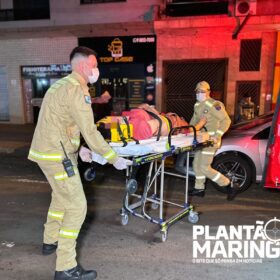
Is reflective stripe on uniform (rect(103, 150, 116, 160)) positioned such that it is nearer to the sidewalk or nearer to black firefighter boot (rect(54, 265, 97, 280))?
black firefighter boot (rect(54, 265, 97, 280))

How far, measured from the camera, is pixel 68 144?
296cm

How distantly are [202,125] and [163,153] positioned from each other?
1.53 meters

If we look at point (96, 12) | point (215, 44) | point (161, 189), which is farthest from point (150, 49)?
point (161, 189)

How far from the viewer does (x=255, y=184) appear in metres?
6.00

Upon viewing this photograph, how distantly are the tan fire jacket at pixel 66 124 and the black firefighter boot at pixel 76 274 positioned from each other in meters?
1.04

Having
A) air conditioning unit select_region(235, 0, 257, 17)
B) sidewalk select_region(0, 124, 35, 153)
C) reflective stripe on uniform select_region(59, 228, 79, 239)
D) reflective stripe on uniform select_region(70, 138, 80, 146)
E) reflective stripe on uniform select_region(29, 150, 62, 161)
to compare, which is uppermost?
air conditioning unit select_region(235, 0, 257, 17)

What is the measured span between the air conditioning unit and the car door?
23.5 ft

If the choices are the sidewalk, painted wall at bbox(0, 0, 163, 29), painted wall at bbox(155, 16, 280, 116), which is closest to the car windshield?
painted wall at bbox(155, 16, 280, 116)

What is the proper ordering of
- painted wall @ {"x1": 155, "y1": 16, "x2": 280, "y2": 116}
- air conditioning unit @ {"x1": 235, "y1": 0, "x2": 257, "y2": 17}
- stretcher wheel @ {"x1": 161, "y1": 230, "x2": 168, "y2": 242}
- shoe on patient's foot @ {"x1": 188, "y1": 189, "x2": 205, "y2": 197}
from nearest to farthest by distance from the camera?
stretcher wheel @ {"x1": 161, "y1": 230, "x2": 168, "y2": 242} < shoe on patient's foot @ {"x1": 188, "y1": 189, "x2": 205, "y2": 197} < air conditioning unit @ {"x1": 235, "y1": 0, "x2": 257, "y2": 17} < painted wall @ {"x1": 155, "y1": 16, "x2": 280, "y2": 116}

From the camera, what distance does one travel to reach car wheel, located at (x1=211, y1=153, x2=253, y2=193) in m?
5.35

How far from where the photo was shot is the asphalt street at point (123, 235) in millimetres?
3199

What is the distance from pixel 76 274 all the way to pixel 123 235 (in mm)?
1043

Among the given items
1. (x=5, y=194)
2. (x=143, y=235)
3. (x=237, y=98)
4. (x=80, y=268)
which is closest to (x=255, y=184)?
(x=143, y=235)

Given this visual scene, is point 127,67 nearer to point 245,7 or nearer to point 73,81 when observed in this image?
point 245,7
